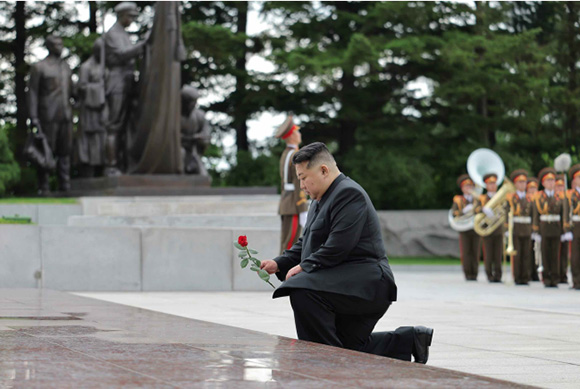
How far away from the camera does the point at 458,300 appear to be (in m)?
14.2

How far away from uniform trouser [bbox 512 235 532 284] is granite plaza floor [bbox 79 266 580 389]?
2.68 feet

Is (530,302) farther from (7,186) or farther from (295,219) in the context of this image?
(7,186)

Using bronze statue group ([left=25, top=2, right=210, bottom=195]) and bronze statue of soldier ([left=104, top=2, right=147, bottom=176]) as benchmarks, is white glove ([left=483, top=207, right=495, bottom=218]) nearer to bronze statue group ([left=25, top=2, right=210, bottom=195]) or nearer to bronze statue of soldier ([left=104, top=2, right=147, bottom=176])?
bronze statue group ([left=25, top=2, right=210, bottom=195])

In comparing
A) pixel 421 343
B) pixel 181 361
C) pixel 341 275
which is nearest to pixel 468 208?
pixel 421 343

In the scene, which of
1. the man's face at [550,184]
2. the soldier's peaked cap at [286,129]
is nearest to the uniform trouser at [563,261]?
the man's face at [550,184]

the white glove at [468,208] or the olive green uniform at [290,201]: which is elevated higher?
the olive green uniform at [290,201]

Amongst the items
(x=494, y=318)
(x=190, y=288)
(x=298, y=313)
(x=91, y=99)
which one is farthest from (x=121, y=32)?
(x=298, y=313)

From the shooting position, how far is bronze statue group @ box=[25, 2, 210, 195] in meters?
19.1

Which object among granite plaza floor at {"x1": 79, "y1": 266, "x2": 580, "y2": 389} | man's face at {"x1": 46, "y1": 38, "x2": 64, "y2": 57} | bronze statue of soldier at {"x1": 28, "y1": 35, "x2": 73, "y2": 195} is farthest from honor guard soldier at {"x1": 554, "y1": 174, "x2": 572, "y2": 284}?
man's face at {"x1": 46, "y1": 38, "x2": 64, "y2": 57}

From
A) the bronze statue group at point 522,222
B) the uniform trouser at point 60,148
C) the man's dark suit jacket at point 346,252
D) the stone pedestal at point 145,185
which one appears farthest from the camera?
the uniform trouser at point 60,148

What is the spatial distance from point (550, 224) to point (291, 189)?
696 centimetres

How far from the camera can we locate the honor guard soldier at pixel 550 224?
17875 mm

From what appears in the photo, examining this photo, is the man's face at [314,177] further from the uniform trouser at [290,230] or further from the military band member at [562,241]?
the military band member at [562,241]

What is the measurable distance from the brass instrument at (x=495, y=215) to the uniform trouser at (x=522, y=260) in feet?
2.59
